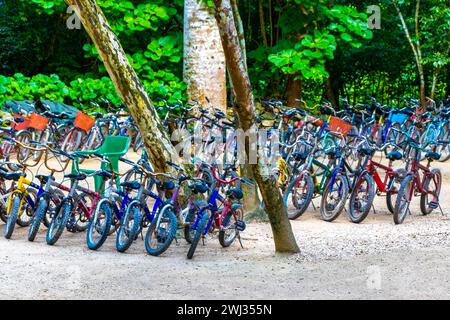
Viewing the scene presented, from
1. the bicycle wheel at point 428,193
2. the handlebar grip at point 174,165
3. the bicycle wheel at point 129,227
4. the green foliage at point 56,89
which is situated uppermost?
the green foliage at point 56,89

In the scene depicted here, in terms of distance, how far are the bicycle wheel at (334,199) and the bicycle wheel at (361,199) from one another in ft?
0.34

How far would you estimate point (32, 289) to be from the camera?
6.67 meters

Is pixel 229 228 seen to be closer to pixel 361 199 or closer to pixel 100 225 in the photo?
pixel 100 225

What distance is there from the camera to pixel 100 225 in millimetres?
8430

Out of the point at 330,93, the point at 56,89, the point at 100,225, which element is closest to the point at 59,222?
the point at 100,225

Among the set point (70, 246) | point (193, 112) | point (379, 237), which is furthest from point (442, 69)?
point (70, 246)

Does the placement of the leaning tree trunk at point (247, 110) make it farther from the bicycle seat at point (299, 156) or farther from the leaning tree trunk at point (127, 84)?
the bicycle seat at point (299, 156)

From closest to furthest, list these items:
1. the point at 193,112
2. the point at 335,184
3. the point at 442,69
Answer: the point at 335,184 < the point at 193,112 < the point at 442,69

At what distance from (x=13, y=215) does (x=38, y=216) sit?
33 cm

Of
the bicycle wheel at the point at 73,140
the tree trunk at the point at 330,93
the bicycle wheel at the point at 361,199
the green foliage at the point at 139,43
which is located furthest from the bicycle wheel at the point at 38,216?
the tree trunk at the point at 330,93

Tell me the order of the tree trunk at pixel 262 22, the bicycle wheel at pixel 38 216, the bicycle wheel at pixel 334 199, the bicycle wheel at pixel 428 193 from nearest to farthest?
the bicycle wheel at pixel 38 216 < the bicycle wheel at pixel 334 199 < the bicycle wheel at pixel 428 193 < the tree trunk at pixel 262 22

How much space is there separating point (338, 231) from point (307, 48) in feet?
24.6

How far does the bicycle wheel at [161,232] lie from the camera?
7.94 meters

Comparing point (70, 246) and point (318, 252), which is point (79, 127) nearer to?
point (70, 246)
